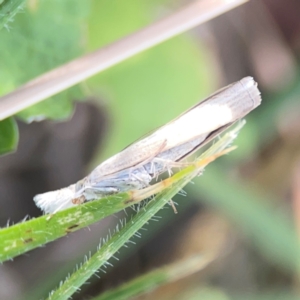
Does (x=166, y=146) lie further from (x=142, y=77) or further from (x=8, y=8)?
(x=142, y=77)

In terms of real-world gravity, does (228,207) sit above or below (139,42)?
below

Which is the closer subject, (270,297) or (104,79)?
(104,79)

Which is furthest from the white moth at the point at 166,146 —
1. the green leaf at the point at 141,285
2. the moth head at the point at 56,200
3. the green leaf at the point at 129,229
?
the green leaf at the point at 141,285

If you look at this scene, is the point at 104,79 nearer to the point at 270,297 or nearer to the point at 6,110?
the point at 6,110

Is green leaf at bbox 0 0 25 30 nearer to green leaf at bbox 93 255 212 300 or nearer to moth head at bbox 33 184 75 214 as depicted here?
moth head at bbox 33 184 75 214

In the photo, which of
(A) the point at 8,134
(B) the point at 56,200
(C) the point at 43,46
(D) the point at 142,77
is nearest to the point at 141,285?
(B) the point at 56,200

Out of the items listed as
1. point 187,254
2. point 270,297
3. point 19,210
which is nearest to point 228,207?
point 187,254
